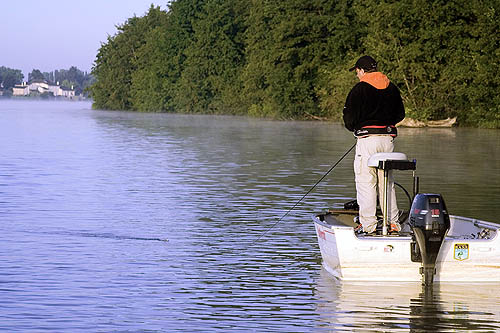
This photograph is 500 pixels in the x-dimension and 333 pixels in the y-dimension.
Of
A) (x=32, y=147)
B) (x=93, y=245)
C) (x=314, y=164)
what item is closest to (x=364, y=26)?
(x=32, y=147)

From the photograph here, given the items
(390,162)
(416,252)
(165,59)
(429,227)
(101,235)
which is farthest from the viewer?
(165,59)

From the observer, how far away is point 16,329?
8.22m

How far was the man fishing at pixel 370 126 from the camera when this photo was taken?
10.7m

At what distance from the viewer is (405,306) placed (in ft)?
30.6

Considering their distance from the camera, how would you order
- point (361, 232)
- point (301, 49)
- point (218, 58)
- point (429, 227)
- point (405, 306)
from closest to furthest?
1. point (405, 306)
2. point (429, 227)
3. point (361, 232)
4. point (301, 49)
5. point (218, 58)

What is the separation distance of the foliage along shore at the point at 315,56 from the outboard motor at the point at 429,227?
45.9m

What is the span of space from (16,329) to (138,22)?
122176 millimetres

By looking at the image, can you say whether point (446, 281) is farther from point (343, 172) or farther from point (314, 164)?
point (314, 164)

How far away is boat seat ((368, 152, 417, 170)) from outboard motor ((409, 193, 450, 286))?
1.19ft

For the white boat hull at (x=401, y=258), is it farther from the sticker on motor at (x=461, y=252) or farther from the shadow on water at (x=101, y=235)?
the shadow on water at (x=101, y=235)

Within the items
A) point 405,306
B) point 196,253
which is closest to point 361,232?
point 405,306

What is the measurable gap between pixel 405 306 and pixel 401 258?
933 mm

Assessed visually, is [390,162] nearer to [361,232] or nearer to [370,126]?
[370,126]

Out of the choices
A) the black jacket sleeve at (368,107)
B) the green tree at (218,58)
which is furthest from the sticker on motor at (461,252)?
the green tree at (218,58)
